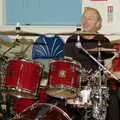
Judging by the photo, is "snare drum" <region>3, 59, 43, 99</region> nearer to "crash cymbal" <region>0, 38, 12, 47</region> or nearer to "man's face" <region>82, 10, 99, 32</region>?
"man's face" <region>82, 10, 99, 32</region>

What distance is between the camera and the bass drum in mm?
3166

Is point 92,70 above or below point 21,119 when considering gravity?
above

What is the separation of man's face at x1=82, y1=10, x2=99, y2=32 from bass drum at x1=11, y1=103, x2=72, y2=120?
1040 mm

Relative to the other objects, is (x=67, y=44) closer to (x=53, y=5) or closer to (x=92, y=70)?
(x=92, y=70)

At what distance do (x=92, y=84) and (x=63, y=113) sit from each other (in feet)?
1.82

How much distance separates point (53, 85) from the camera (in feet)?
11.8

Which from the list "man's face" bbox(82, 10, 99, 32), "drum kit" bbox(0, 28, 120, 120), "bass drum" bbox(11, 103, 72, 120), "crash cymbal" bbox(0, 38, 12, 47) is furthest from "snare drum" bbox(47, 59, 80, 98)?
"crash cymbal" bbox(0, 38, 12, 47)

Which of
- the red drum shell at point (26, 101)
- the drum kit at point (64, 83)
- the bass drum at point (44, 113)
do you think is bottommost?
the red drum shell at point (26, 101)

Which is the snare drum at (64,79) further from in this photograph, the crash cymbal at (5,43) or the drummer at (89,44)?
the crash cymbal at (5,43)

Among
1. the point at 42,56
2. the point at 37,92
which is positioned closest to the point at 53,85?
the point at 37,92

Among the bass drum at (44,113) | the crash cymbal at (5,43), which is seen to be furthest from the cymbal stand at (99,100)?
the crash cymbal at (5,43)

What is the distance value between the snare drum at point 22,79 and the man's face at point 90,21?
Answer: 66cm

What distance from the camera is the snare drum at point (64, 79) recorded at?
3580 millimetres

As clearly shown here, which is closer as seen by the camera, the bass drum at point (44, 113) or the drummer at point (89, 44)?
the bass drum at point (44, 113)
